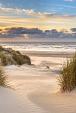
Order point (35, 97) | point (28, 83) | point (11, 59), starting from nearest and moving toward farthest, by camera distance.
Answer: point (35, 97) → point (28, 83) → point (11, 59)

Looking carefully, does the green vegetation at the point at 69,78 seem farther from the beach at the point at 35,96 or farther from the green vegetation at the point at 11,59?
the green vegetation at the point at 11,59

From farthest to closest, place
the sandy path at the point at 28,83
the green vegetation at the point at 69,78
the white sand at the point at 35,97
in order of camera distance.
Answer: the green vegetation at the point at 69,78
the sandy path at the point at 28,83
the white sand at the point at 35,97

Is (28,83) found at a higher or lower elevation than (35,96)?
lower

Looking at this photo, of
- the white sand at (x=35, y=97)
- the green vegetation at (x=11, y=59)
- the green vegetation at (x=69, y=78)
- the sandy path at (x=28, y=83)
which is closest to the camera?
the white sand at (x=35, y=97)

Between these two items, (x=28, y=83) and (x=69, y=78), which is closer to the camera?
(x=69, y=78)

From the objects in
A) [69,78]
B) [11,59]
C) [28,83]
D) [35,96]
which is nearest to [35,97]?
[35,96]

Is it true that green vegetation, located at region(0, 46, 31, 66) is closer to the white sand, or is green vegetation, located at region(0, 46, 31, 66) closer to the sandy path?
the sandy path

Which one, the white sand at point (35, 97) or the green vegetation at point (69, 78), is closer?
the white sand at point (35, 97)

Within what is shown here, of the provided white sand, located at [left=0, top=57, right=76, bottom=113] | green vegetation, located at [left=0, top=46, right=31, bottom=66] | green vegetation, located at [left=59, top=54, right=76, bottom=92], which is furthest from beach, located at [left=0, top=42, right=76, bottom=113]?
green vegetation, located at [left=0, top=46, right=31, bottom=66]

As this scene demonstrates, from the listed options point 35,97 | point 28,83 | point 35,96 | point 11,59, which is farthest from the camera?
point 11,59

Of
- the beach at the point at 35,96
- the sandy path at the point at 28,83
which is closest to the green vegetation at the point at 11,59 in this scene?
the sandy path at the point at 28,83

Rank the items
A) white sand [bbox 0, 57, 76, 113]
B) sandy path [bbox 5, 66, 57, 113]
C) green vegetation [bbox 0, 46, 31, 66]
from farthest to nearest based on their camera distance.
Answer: green vegetation [bbox 0, 46, 31, 66]
sandy path [bbox 5, 66, 57, 113]
white sand [bbox 0, 57, 76, 113]

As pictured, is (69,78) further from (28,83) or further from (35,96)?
(28,83)

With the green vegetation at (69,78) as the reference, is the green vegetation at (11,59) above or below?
below
